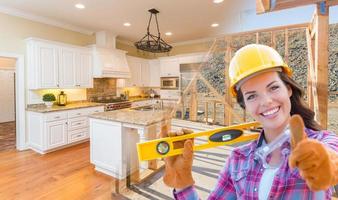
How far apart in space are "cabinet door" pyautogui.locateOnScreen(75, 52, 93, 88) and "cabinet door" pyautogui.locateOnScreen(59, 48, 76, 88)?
103 mm

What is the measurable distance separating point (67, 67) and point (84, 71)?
16.5 inches

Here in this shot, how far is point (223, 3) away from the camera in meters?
3.16

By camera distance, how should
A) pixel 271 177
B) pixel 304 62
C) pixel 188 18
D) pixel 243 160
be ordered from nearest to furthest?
pixel 271 177
pixel 243 160
pixel 304 62
pixel 188 18

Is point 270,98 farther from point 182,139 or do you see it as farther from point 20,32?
point 20,32

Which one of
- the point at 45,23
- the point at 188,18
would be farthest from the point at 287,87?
the point at 45,23

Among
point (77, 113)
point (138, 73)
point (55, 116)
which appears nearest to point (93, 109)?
point (77, 113)

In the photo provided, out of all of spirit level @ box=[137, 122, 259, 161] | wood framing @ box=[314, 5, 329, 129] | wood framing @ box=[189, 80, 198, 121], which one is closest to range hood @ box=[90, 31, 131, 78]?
wood framing @ box=[189, 80, 198, 121]

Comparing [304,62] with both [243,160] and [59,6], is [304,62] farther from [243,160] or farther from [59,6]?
[59,6]

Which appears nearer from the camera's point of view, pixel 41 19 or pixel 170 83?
pixel 41 19

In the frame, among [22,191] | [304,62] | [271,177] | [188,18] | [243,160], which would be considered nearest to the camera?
[271,177]

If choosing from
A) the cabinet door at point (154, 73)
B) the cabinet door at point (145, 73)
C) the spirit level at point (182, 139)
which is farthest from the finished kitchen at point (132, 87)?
the cabinet door at point (154, 73)

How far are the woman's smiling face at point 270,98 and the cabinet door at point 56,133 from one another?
12.6ft

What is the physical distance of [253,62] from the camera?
0.59 m

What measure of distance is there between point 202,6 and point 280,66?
121 inches
